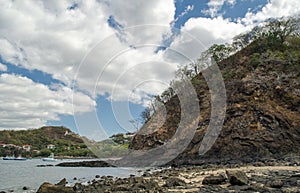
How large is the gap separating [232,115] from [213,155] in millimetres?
7549

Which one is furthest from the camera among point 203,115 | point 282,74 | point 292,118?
point 203,115

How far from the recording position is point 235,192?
44.9 feet

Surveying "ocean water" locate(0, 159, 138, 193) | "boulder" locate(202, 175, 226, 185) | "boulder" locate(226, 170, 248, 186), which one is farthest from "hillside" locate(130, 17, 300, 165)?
"boulder" locate(226, 170, 248, 186)

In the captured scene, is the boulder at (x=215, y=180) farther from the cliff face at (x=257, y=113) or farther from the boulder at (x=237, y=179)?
the cliff face at (x=257, y=113)

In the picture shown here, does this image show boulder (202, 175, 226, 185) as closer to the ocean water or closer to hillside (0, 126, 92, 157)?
the ocean water

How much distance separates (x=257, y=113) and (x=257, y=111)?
0.33 meters

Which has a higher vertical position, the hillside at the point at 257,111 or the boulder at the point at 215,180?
the hillside at the point at 257,111

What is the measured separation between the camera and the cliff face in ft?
128

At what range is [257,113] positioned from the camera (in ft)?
141

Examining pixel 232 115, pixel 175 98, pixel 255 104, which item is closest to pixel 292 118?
pixel 255 104

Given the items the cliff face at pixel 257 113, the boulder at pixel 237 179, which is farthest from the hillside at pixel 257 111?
the boulder at pixel 237 179

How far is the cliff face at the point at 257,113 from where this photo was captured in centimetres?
3900

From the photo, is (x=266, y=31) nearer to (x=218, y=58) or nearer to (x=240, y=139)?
(x=218, y=58)

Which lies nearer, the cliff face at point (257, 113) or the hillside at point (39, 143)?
the cliff face at point (257, 113)
